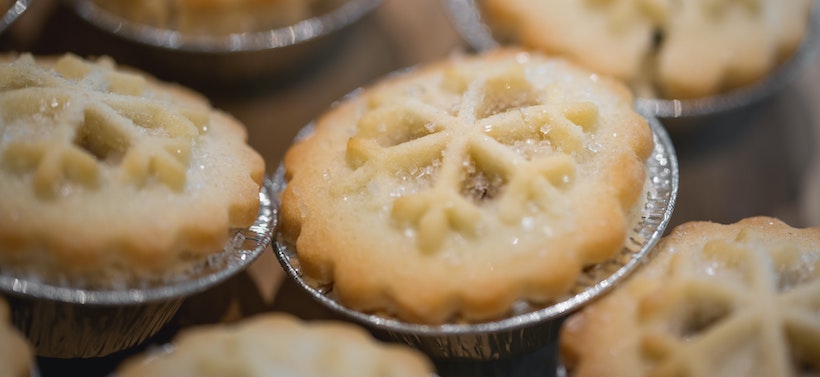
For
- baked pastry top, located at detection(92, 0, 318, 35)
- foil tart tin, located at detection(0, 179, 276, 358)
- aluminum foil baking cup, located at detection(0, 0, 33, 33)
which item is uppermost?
aluminum foil baking cup, located at detection(0, 0, 33, 33)

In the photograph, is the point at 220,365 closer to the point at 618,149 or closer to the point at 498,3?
the point at 618,149

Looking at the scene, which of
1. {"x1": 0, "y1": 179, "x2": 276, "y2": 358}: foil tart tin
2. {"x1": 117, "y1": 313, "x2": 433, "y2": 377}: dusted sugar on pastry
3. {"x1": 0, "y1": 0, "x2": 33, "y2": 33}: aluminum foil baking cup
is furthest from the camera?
{"x1": 0, "y1": 0, "x2": 33, "y2": 33}: aluminum foil baking cup

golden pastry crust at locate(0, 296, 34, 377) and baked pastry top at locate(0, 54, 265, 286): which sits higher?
baked pastry top at locate(0, 54, 265, 286)

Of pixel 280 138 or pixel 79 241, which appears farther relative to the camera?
pixel 280 138

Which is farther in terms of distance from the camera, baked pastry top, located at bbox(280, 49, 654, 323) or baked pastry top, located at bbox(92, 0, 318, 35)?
baked pastry top, located at bbox(92, 0, 318, 35)

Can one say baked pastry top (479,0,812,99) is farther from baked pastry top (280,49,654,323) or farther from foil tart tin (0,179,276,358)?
foil tart tin (0,179,276,358)

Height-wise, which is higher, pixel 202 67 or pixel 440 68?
pixel 440 68

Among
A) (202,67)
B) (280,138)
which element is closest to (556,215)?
(280,138)

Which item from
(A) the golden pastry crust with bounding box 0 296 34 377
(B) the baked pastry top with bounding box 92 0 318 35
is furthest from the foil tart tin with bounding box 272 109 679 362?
(B) the baked pastry top with bounding box 92 0 318 35
